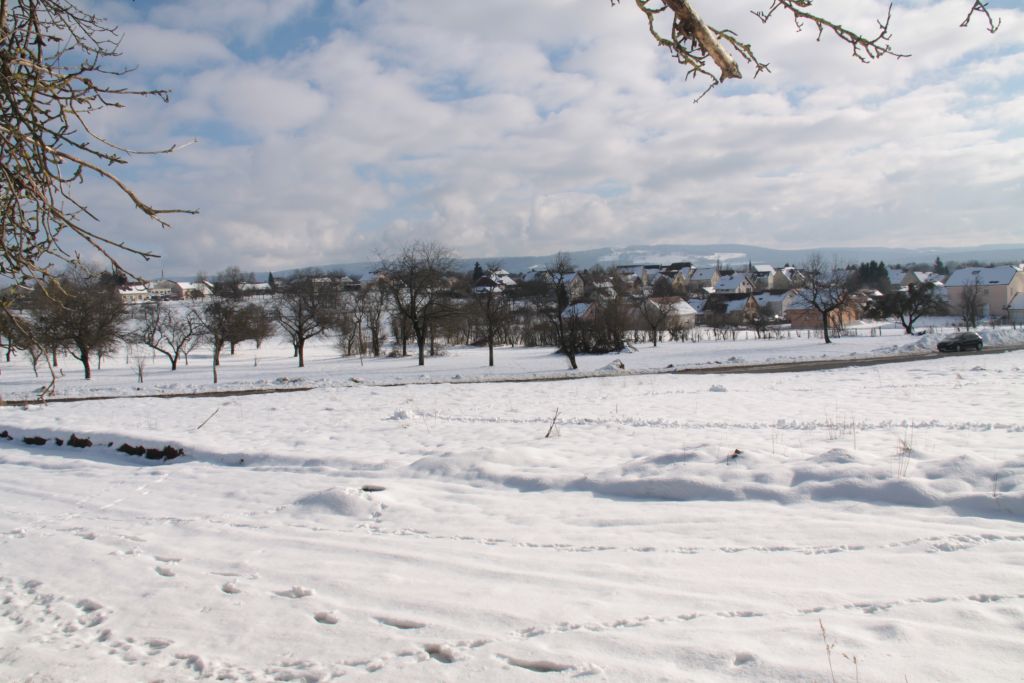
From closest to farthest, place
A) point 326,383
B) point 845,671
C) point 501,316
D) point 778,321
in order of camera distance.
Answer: point 845,671 → point 326,383 → point 501,316 → point 778,321

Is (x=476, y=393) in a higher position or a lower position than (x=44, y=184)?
lower

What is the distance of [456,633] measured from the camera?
3.96 meters

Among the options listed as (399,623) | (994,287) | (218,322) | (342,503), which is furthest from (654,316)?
(399,623)

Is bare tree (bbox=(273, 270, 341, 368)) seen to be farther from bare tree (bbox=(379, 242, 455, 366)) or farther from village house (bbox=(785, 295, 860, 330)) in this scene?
village house (bbox=(785, 295, 860, 330))

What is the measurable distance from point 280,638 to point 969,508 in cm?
566

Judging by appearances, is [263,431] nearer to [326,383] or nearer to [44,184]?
[44,184]

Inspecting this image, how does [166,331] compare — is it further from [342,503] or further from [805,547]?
[805,547]

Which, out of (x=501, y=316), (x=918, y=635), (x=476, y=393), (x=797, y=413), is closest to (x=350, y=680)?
(x=918, y=635)

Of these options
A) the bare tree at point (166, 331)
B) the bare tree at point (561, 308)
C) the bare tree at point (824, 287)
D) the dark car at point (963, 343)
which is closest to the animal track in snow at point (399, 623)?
the bare tree at point (561, 308)

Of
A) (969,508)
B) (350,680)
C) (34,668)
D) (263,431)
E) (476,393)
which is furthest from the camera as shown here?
(476,393)

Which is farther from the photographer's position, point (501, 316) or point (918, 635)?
point (501, 316)

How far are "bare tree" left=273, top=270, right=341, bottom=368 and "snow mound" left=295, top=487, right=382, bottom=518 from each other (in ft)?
156

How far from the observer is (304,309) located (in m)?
54.8

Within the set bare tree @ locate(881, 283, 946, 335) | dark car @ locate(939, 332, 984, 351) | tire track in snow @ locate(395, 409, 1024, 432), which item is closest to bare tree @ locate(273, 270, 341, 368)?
tire track in snow @ locate(395, 409, 1024, 432)
